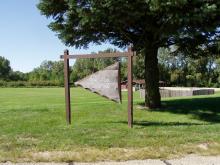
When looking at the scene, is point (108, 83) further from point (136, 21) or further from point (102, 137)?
point (136, 21)

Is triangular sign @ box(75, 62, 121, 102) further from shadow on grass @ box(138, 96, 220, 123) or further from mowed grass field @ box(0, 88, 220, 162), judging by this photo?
shadow on grass @ box(138, 96, 220, 123)

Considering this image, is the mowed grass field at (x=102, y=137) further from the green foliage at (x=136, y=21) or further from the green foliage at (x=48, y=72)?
the green foliage at (x=48, y=72)

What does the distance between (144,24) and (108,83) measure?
180 inches

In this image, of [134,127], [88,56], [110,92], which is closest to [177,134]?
[134,127]

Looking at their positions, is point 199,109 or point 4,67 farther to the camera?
point 4,67

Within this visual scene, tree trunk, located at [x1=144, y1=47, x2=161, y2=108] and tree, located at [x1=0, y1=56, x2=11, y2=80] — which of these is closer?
tree trunk, located at [x1=144, y1=47, x2=161, y2=108]

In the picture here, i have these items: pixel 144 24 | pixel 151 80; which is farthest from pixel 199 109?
pixel 144 24

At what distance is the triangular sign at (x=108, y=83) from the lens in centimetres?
1303

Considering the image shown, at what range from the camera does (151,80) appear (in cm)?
1844

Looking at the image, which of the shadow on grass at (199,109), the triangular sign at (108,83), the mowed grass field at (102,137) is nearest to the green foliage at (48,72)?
the shadow on grass at (199,109)

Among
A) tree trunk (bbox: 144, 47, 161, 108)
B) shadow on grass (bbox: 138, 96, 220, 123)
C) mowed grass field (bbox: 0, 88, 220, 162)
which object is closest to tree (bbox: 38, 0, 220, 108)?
tree trunk (bbox: 144, 47, 161, 108)

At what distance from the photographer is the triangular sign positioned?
13.0 meters

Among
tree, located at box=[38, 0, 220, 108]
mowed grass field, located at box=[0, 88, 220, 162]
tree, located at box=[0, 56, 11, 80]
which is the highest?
tree, located at box=[0, 56, 11, 80]

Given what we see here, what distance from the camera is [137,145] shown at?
9.73m
